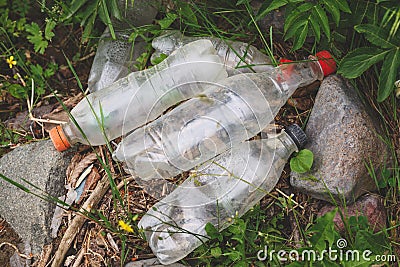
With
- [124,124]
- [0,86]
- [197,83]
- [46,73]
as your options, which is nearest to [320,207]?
[197,83]

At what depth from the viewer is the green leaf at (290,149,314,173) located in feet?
6.77

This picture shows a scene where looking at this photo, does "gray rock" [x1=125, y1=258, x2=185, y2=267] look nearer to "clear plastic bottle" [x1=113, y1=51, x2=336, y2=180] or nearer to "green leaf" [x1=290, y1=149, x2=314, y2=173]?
"clear plastic bottle" [x1=113, y1=51, x2=336, y2=180]

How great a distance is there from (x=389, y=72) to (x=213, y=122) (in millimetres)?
700

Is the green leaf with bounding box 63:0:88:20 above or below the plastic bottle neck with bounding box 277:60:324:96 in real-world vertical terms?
above

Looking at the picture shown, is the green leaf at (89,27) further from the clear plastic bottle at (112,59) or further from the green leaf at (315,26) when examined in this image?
the green leaf at (315,26)

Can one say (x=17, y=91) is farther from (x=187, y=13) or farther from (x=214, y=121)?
(x=214, y=121)

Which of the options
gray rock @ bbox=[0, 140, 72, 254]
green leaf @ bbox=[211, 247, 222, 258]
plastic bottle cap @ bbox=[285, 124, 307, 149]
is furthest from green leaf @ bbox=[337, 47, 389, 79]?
gray rock @ bbox=[0, 140, 72, 254]

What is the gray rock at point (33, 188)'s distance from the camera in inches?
88.4

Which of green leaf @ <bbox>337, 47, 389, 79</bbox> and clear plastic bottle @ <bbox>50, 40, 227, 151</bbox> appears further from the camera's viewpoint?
clear plastic bottle @ <bbox>50, 40, 227, 151</bbox>

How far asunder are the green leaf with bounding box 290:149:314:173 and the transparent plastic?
0.21 m

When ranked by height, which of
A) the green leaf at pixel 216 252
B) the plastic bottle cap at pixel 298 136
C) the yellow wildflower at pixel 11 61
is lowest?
the green leaf at pixel 216 252

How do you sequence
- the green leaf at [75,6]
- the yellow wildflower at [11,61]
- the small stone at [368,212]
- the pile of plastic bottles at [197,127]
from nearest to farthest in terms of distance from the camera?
1. the small stone at [368,212]
2. the pile of plastic bottles at [197,127]
3. the green leaf at [75,6]
4. the yellow wildflower at [11,61]

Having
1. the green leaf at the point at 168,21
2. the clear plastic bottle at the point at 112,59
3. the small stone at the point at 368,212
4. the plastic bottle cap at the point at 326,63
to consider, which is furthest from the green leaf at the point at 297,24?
the clear plastic bottle at the point at 112,59

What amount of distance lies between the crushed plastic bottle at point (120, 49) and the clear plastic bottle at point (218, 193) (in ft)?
2.09
